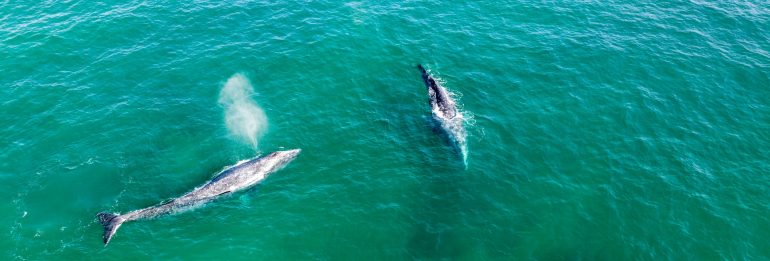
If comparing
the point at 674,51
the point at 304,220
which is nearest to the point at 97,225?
the point at 304,220

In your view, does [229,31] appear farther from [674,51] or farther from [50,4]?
[674,51]

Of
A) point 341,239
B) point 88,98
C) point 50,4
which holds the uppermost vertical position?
point 50,4

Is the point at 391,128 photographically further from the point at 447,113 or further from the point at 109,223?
the point at 109,223

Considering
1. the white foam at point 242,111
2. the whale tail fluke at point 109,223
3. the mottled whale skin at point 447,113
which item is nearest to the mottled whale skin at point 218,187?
the whale tail fluke at point 109,223

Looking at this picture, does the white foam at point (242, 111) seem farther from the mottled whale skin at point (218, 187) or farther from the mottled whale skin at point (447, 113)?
the mottled whale skin at point (447, 113)

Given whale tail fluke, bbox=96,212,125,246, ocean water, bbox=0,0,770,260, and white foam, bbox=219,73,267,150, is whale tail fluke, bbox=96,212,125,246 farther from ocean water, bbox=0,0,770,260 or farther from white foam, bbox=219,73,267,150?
white foam, bbox=219,73,267,150

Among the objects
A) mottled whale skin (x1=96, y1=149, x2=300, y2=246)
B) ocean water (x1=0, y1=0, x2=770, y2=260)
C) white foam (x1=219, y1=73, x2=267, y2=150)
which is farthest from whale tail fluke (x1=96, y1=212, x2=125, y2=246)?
white foam (x1=219, y1=73, x2=267, y2=150)
